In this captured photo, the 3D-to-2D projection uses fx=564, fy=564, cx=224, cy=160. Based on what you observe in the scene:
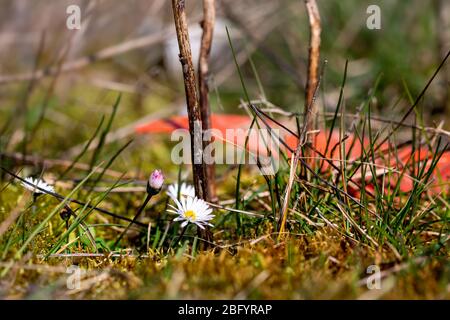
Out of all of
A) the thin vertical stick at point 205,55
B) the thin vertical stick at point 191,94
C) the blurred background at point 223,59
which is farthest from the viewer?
the blurred background at point 223,59

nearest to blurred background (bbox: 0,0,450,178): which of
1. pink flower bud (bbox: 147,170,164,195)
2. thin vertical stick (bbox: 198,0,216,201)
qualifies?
thin vertical stick (bbox: 198,0,216,201)

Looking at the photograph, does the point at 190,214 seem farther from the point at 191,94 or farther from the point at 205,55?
the point at 205,55

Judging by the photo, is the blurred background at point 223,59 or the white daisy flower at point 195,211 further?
the blurred background at point 223,59

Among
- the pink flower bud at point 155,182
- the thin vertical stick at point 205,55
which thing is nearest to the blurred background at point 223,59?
the thin vertical stick at point 205,55

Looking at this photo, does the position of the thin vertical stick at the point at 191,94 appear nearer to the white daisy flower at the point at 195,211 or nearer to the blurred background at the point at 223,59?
the white daisy flower at the point at 195,211

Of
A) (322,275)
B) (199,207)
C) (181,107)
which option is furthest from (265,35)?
(322,275)

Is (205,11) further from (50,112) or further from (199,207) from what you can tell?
(50,112)
